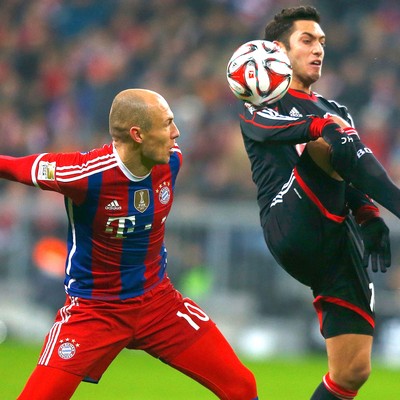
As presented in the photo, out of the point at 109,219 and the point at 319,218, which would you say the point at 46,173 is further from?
the point at 319,218

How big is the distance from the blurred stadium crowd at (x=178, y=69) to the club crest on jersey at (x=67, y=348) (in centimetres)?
660

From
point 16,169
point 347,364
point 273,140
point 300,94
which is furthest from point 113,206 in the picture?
point 347,364

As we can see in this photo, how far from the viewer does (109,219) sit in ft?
16.3

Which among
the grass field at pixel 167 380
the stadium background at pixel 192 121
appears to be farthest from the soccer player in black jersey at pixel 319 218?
the stadium background at pixel 192 121

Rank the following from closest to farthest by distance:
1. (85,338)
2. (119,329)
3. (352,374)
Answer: (85,338)
(119,329)
(352,374)

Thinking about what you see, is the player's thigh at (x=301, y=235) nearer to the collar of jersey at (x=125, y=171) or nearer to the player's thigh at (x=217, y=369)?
the player's thigh at (x=217, y=369)

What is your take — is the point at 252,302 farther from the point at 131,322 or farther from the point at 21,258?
the point at 131,322

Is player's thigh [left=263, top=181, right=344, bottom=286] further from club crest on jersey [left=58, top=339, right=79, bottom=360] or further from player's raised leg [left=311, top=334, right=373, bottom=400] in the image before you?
club crest on jersey [left=58, top=339, right=79, bottom=360]

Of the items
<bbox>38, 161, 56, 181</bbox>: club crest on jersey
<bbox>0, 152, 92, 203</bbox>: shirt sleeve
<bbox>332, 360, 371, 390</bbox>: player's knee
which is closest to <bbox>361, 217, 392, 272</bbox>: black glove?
<bbox>332, 360, 371, 390</bbox>: player's knee

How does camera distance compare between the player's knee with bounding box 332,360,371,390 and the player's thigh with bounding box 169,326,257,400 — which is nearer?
the player's thigh with bounding box 169,326,257,400

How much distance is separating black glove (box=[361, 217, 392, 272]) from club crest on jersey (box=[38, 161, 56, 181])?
5.27ft

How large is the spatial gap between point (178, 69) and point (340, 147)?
872cm

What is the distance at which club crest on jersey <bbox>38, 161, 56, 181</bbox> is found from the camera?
190 inches

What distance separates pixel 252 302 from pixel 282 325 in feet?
1.26
